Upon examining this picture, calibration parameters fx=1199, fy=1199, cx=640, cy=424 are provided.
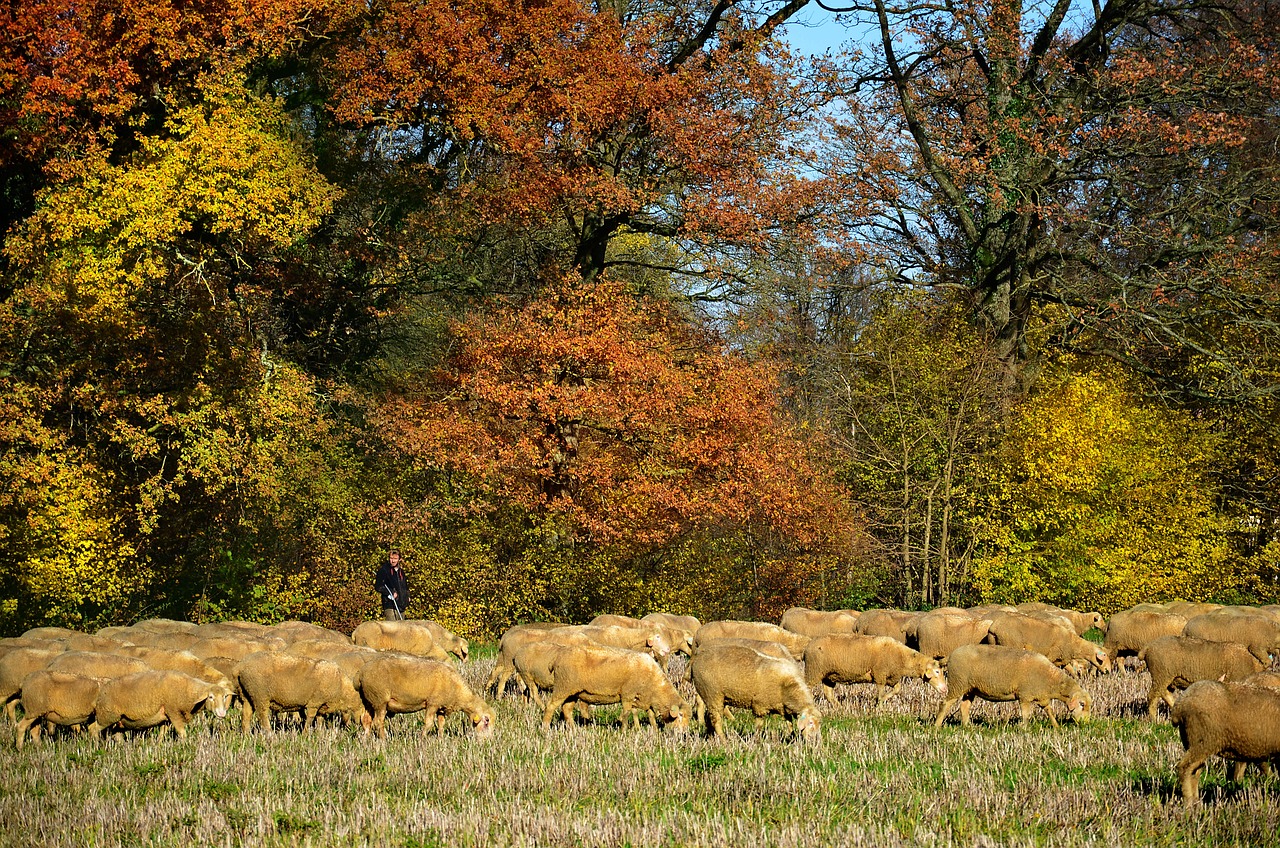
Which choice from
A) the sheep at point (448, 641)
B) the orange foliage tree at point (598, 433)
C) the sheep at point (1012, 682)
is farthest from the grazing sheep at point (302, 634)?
the sheep at point (1012, 682)

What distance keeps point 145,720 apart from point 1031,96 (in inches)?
981

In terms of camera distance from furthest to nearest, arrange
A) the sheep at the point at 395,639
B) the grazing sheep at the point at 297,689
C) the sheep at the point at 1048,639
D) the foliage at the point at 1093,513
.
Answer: the foliage at the point at 1093,513 → the sheep at the point at 395,639 → the sheep at the point at 1048,639 → the grazing sheep at the point at 297,689

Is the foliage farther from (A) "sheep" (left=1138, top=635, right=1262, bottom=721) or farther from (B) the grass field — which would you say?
(B) the grass field

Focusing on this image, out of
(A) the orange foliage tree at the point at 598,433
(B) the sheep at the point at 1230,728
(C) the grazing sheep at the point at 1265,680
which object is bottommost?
(B) the sheep at the point at 1230,728

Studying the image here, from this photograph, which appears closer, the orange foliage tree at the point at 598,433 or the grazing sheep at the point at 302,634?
the grazing sheep at the point at 302,634

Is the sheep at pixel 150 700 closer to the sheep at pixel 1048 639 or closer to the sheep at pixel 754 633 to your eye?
the sheep at pixel 754 633

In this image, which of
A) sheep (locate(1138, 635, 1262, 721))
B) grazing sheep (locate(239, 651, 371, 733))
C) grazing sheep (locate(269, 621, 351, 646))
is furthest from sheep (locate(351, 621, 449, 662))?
sheep (locate(1138, 635, 1262, 721))

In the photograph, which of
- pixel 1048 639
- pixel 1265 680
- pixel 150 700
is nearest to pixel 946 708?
pixel 1265 680

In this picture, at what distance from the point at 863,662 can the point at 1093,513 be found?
607 inches

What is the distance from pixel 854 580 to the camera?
93.7 ft

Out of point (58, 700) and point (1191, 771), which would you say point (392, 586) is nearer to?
point (58, 700)

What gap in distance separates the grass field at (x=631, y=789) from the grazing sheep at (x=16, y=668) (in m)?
1.69

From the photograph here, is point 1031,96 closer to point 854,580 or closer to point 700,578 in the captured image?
point 854,580

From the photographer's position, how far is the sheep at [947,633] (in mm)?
16875
